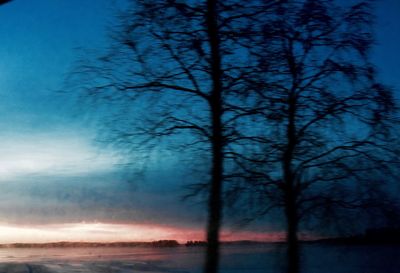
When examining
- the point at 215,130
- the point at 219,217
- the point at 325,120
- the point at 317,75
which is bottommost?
the point at 219,217

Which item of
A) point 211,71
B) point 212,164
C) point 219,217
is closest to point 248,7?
point 211,71

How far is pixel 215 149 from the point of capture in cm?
750

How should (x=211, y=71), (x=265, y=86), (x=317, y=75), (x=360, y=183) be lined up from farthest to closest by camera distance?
1. (x=317, y=75)
2. (x=360, y=183)
3. (x=265, y=86)
4. (x=211, y=71)

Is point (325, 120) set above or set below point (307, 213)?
above

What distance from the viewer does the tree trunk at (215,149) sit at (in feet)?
23.4

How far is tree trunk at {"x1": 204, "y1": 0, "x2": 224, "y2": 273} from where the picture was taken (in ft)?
23.4

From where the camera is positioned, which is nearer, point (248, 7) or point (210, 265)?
point (210, 265)

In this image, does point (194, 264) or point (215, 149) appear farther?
point (194, 264)

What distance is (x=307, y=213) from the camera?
10.1 m

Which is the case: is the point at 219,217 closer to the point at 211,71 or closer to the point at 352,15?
the point at 211,71

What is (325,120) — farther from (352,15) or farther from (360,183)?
(352,15)

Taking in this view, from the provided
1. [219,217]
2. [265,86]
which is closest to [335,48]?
[265,86]

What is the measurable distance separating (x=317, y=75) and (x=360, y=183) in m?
2.31

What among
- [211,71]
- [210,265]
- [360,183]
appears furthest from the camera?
[360,183]
